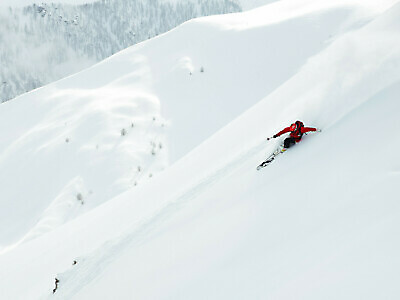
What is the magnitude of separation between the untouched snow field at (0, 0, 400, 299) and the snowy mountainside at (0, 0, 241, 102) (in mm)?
44698

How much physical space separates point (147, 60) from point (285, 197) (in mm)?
7973

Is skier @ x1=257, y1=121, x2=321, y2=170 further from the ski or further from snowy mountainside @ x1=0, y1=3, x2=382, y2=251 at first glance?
snowy mountainside @ x1=0, y1=3, x2=382, y2=251

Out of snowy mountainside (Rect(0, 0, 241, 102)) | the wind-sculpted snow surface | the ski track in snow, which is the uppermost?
snowy mountainside (Rect(0, 0, 241, 102))

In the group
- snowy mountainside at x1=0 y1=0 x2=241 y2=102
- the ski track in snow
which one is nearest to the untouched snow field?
the ski track in snow

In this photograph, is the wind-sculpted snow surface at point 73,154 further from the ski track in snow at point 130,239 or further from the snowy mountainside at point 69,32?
the snowy mountainside at point 69,32

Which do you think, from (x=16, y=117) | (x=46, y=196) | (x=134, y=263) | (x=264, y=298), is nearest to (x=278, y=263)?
(x=264, y=298)

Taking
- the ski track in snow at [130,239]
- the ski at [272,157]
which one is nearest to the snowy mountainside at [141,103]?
the ski track in snow at [130,239]

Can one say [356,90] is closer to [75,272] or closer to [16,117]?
[75,272]

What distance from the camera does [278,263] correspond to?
149 cm

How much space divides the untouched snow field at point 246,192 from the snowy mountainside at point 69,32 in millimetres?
44698

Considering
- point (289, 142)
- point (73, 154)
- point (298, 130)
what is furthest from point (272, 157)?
point (73, 154)

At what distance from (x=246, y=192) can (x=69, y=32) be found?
5604 cm

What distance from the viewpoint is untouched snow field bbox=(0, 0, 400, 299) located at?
1430 millimetres

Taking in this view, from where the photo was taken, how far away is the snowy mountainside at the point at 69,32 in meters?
50.5
